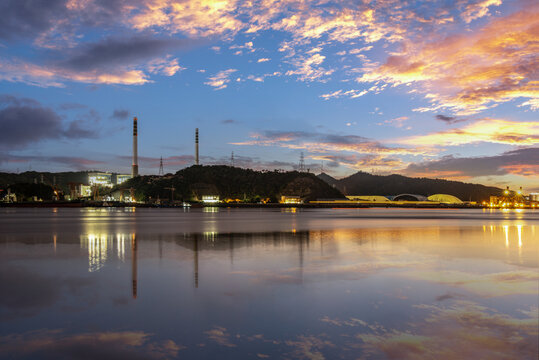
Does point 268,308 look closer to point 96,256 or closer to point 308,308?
point 308,308

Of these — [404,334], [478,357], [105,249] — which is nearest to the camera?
[478,357]

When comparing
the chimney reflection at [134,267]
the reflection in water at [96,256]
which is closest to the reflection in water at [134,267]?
the chimney reflection at [134,267]

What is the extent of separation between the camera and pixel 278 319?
886 cm

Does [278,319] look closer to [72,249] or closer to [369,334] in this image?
[369,334]

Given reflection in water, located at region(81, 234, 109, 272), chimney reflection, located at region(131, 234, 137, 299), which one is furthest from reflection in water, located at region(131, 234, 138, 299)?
reflection in water, located at region(81, 234, 109, 272)

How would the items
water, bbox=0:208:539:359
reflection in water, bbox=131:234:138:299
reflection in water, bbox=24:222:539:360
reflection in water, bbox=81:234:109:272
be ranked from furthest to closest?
reflection in water, bbox=81:234:109:272 < reflection in water, bbox=131:234:138:299 < reflection in water, bbox=24:222:539:360 < water, bbox=0:208:539:359

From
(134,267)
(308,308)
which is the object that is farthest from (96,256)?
(308,308)

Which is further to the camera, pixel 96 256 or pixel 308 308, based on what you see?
pixel 96 256

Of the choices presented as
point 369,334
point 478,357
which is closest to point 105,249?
point 369,334

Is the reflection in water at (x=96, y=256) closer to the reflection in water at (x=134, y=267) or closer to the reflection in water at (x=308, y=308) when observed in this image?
the reflection in water at (x=308, y=308)

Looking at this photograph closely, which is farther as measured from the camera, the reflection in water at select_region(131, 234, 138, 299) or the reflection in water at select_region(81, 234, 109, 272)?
the reflection in water at select_region(81, 234, 109, 272)

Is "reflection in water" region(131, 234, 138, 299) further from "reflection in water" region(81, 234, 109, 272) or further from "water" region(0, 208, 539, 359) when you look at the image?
"reflection in water" region(81, 234, 109, 272)

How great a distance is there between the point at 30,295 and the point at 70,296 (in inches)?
47.1

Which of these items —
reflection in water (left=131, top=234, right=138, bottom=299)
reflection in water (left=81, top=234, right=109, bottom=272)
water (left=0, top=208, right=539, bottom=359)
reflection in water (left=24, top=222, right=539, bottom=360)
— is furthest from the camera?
reflection in water (left=81, top=234, right=109, bottom=272)
